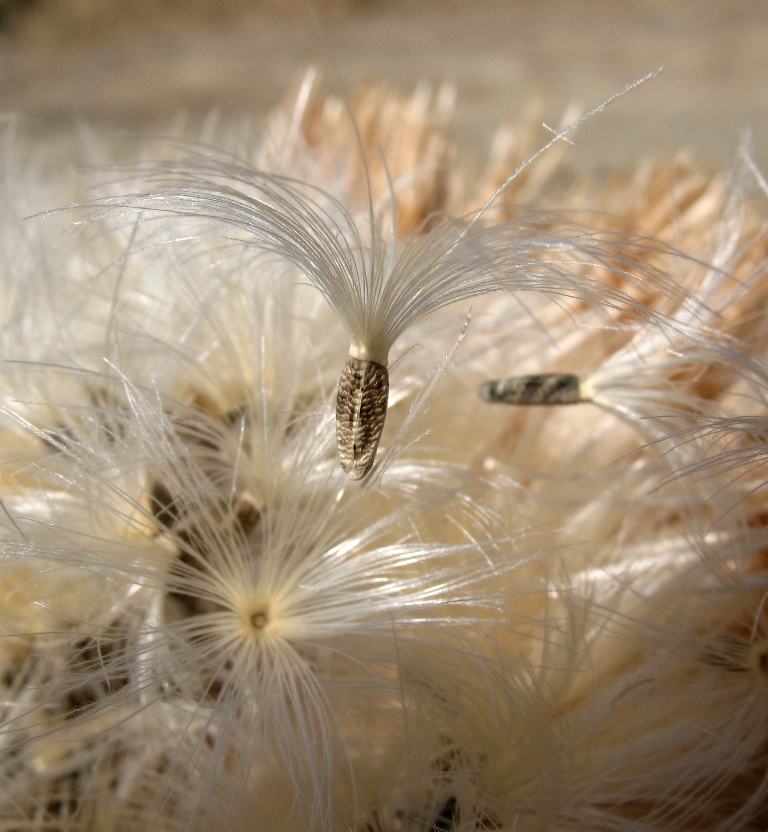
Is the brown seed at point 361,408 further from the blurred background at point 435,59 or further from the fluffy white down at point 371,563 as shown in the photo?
the blurred background at point 435,59

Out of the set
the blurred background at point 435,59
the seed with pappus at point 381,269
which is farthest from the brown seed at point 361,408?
Answer: the blurred background at point 435,59

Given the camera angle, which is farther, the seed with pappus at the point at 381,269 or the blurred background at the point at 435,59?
the blurred background at the point at 435,59

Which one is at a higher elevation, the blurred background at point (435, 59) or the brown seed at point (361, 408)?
the blurred background at point (435, 59)

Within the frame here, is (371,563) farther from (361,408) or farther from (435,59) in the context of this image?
(435,59)

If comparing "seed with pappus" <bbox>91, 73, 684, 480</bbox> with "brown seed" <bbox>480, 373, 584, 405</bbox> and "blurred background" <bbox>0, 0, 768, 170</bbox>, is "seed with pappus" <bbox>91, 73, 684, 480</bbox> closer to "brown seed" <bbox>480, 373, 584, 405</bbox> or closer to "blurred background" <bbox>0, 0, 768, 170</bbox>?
"brown seed" <bbox>480, 373, 584, 405</bbox>

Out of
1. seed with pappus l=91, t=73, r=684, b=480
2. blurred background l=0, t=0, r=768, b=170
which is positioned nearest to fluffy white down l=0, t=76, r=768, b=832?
seed with pappus l=91, t=73, r=684, b=480

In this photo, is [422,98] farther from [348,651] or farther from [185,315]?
[348,651]

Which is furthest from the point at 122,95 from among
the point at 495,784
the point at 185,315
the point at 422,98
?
the point at 495,784
